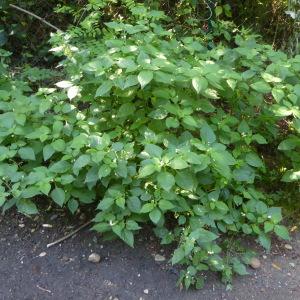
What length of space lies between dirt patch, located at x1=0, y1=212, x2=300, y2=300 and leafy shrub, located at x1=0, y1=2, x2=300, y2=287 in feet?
0.39

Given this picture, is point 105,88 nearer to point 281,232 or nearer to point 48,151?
point 48,151

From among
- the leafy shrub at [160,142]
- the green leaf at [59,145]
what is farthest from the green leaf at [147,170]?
the green leaf at [59,145]

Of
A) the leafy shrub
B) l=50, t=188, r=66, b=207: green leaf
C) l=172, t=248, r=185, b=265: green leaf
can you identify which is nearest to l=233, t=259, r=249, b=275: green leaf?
the leafy shrub

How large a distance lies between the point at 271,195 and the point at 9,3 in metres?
3.15

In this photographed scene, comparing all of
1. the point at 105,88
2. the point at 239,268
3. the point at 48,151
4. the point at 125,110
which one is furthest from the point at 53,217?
the point at 239,268

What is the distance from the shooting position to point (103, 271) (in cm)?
267

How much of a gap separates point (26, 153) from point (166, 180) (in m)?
0.92

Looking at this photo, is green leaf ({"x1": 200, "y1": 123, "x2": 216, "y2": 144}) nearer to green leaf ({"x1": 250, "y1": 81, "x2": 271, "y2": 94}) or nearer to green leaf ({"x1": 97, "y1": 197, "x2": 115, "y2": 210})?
green leaf ({"x1": 250, "y1": 81, "x2": 271, "y2": 94})

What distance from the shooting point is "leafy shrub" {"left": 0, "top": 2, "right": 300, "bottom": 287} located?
250 cm

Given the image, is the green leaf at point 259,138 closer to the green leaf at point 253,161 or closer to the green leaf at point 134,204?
the green leaf at point 253,161

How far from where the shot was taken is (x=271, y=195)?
314 cm

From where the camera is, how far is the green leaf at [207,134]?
8.68ft

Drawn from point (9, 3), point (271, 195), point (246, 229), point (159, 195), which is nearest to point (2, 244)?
point (159, 195)

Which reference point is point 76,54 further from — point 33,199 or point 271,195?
point 271,195
